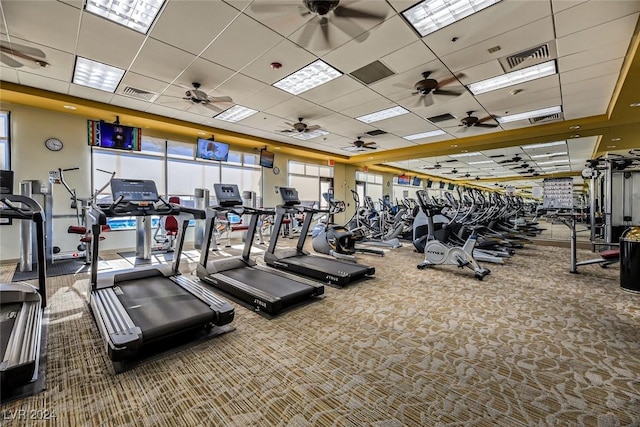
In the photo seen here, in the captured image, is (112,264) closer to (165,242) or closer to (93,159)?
(165,242)

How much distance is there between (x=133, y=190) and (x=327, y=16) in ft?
9.90

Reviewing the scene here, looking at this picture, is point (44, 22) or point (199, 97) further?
point (199, 97)

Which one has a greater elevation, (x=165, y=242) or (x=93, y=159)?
(x=93, y=159)

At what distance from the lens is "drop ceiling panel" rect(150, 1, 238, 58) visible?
9.77 ft

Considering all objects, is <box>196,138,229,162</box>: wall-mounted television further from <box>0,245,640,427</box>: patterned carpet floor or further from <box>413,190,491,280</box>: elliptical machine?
<box>413,190,491,280</box>: elliptical machine

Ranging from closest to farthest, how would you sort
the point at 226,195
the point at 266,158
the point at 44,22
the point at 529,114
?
the point at 44,22, the point at 226,195, the point at 529,114, the point at 266,158

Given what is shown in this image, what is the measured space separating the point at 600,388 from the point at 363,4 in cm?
390

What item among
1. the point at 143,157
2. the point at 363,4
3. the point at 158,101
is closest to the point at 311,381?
the point at 363,4

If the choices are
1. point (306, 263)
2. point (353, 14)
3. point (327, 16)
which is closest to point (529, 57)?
point (353, 14)

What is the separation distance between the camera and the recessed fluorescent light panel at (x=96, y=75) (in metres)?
4.19

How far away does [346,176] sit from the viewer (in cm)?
1273

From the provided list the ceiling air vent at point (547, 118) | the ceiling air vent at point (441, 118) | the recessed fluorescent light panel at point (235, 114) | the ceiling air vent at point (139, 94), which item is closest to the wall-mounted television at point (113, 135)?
the ceiling air vent at point (139, 94)

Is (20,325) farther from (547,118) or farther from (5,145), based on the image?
(547,118)

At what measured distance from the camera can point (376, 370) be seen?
6.75 feet
